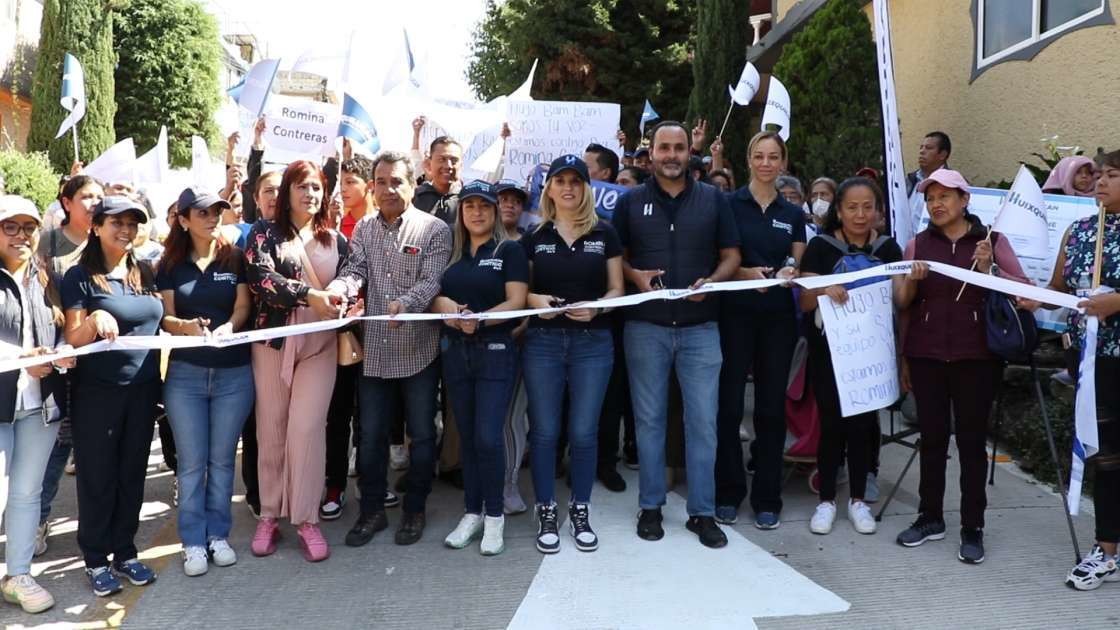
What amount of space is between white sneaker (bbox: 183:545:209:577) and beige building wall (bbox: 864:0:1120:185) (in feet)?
24.0

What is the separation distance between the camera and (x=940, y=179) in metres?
4.52

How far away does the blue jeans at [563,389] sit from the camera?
15.4 ft

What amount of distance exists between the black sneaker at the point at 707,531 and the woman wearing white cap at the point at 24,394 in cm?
331

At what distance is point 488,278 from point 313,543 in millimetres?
Answer: 1730

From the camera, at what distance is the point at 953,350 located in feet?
14.8

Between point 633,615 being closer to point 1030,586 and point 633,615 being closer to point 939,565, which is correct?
point 939,565

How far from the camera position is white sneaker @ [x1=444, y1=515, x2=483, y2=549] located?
187 inches

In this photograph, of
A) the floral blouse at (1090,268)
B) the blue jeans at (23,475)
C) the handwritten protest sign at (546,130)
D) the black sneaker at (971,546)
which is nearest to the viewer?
the blue jeans at (23,475)

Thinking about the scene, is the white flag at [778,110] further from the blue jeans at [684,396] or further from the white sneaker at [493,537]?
the white sneaker at [493,537]

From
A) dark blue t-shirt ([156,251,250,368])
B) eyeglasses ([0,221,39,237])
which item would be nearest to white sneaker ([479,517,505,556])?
dark blue t-shirt ([156,251,250,368])

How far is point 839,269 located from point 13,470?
4376mm

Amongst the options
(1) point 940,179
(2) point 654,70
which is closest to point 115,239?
(1) point 940,179

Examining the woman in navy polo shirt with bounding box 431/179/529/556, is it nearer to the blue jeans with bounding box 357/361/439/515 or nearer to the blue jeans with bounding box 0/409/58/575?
the blue jeans with bounding box 357/361/439/515

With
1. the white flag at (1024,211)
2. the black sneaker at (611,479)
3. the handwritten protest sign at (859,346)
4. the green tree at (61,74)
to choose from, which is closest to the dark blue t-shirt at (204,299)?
the black sneaker at (611,479)
